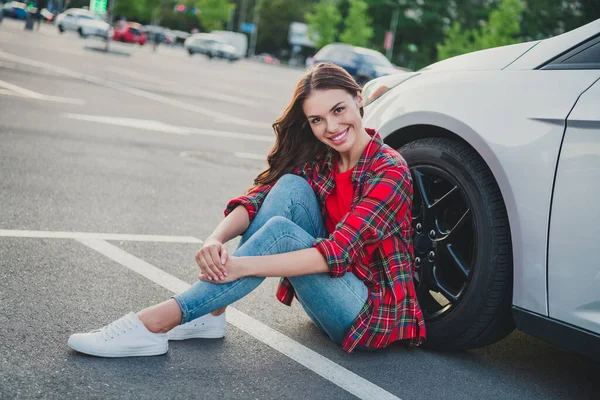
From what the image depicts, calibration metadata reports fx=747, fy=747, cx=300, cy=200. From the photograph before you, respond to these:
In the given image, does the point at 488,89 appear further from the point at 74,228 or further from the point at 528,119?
the point at 74,228

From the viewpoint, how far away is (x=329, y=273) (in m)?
3.03

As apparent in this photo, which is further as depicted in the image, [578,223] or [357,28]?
[357,28]

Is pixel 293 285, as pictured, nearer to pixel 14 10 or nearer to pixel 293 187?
pixel 293 187

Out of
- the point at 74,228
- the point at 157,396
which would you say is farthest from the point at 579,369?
the point at 74,228

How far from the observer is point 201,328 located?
323cm

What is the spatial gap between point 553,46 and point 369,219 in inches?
42.7

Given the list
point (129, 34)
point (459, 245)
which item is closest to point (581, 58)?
point (459, 245)

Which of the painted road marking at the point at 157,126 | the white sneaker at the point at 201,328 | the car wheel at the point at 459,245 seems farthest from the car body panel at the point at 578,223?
the painted road marking at the point at 157,126

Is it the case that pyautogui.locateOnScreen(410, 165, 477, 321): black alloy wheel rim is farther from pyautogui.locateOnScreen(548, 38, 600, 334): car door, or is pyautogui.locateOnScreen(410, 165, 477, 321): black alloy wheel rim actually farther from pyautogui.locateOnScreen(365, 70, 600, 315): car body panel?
pyautogui.locateOnScreen(548, 38, 600, 334): car door

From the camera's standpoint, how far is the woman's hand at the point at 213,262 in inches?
114

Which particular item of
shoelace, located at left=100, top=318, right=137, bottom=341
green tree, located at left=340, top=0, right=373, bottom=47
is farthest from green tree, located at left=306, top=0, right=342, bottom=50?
shoelace, located at left=100, top=318, right=137, bottom=341

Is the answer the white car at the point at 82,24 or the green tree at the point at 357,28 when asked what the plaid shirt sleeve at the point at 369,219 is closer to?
the white car at the point at 82,24

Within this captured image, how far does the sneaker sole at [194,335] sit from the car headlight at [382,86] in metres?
1.48

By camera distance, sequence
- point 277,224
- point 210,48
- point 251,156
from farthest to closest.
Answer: point 210,48 → point 251,156 → point 277,224
